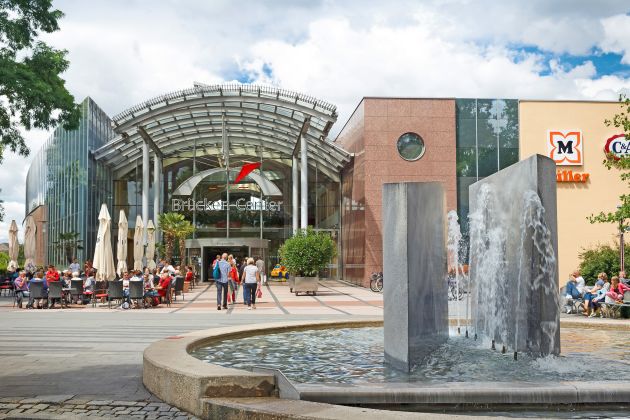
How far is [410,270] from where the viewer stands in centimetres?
761

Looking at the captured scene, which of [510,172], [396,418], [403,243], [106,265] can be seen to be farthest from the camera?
[106,265]

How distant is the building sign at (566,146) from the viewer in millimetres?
34844

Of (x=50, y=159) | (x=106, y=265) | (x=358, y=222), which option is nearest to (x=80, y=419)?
(x=106, y=265)

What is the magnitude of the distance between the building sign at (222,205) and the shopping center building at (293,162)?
68 mm

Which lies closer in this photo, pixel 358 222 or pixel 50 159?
pixel 358 222

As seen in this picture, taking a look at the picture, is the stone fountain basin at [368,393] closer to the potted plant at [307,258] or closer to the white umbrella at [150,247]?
the potted plant at [307,258]

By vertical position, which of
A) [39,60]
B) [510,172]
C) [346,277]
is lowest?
[346,277]

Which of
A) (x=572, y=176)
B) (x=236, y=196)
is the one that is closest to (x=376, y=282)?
(x=572, y=176)

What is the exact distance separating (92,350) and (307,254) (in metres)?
18.2

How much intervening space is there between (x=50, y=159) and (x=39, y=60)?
2976 cm

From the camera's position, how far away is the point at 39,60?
17.3m

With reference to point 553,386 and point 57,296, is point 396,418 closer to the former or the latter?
point 553,386

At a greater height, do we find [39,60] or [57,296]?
[39,60]

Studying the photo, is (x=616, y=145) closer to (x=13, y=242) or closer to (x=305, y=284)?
(x=305, y=284)
